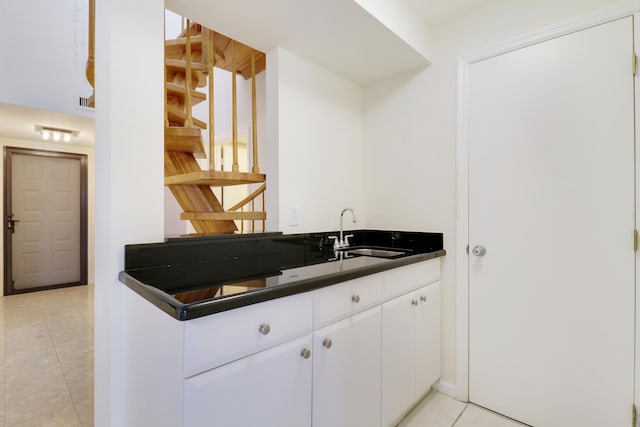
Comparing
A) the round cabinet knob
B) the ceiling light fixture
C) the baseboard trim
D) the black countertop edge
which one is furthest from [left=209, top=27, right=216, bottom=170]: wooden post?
the ceiling light fixture

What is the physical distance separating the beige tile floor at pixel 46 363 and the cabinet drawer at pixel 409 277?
1.83 m

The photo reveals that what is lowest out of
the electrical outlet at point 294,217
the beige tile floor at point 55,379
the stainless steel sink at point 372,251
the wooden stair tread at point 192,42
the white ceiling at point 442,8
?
the beige tile floor at point 55,379

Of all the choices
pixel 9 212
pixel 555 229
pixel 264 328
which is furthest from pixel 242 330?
pixel 9 212

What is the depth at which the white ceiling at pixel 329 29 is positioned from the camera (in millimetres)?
1535

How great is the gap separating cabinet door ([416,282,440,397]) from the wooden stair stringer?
→ 1364mm

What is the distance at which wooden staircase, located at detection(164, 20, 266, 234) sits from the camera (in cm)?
189

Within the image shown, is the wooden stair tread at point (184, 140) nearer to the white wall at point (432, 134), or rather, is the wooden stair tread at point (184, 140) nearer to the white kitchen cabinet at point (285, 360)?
the white kitchen cabinet at point (285, 360)

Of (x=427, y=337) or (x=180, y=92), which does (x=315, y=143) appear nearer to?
(x=180, y=92)

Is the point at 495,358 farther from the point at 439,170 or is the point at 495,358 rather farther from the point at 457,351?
the point at 439,170

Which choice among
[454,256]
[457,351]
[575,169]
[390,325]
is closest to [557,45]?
[575,169]

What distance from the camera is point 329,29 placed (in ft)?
5.67

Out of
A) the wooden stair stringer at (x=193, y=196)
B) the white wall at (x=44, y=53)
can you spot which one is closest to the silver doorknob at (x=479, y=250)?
the wooden stair stringer at (x=193, y=196)

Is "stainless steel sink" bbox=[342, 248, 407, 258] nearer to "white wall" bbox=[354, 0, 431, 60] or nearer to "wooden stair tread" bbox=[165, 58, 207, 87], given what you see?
"white wall" bbox=[354, 0, 431, 60]

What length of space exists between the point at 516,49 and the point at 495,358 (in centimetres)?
181
